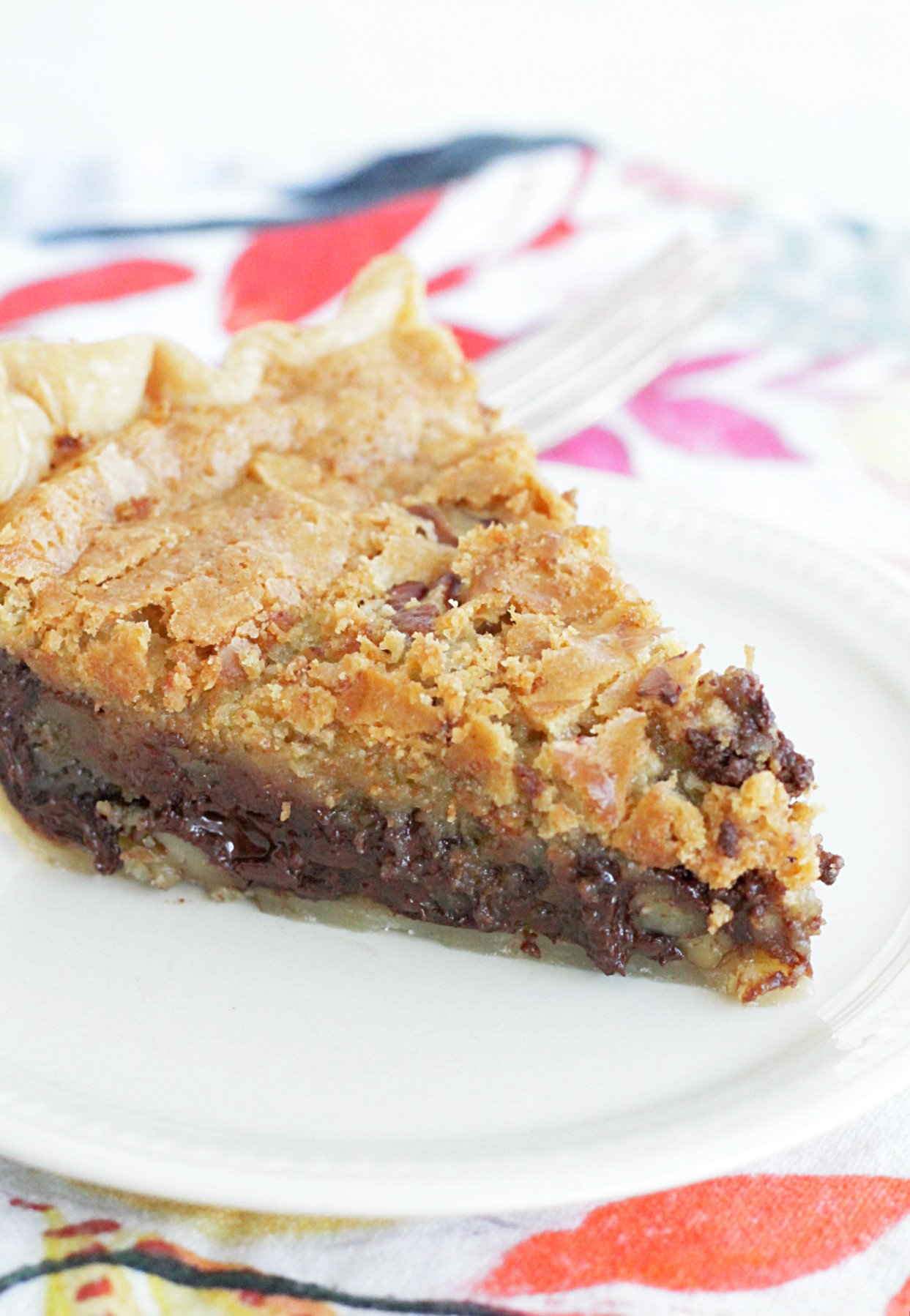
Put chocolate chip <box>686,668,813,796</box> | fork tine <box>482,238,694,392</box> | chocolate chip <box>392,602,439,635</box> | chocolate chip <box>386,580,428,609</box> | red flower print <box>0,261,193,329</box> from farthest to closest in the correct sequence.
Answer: red flower print <box>0,261,193,329</box>, fork tine <box>482,238,694,392</box>, chocolate chip <box>386,580,428,609</box>, chocolate chip <box>392,602,439,635</box>, chocolate chip <box>686,668,813,796</box>

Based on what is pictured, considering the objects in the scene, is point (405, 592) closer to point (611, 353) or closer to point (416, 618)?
point (416, 618)

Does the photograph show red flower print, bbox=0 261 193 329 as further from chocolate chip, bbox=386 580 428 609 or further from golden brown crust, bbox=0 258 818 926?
chocolate chip, bbox=386 580 428 609

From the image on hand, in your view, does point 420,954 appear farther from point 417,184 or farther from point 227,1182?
point 417,184

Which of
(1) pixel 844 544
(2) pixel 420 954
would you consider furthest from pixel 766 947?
(1) pixel 844 544

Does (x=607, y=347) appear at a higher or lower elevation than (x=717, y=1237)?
higher

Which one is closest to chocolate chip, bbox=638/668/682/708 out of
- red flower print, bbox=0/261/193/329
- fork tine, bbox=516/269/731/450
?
fork tine, bbox=516/269/731/450

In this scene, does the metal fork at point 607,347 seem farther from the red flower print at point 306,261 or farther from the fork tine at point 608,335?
the red flower print at point 306,261

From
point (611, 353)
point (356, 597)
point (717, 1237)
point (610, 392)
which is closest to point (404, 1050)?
point (717, 1237)
